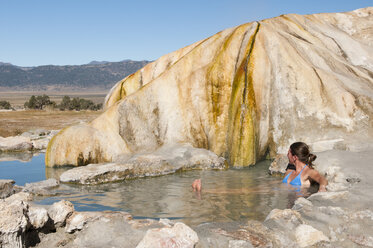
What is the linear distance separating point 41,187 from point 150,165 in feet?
10.9

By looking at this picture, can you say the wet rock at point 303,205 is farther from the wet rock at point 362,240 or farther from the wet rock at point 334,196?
the wet rock at point 362,240

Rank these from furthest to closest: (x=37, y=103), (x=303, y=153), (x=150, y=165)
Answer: (x=37, y=103) → (x=150, y=165) → (x=303, y=153)

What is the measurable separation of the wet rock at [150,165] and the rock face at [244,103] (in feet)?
2.75

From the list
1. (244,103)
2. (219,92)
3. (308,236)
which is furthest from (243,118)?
(308,236)

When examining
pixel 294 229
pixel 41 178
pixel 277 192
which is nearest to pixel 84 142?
pixel 41 178

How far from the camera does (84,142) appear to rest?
44.3ft

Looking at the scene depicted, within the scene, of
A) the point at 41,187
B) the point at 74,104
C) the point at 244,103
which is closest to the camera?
the point at 41,187

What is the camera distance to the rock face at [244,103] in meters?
12.8

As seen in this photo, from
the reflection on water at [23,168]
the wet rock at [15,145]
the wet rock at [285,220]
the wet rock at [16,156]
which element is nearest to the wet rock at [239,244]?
the wet rock at [285,220]

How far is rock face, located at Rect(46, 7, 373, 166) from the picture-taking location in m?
12.8

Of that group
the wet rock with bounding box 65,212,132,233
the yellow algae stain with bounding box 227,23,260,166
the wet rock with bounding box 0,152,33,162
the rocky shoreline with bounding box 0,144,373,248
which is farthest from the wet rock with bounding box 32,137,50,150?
the wet rock with bounding box 65,212,132,233

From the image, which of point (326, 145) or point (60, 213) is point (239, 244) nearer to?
point (60, 213)

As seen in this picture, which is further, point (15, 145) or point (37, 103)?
point (37, 103)

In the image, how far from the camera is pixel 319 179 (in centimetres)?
853
